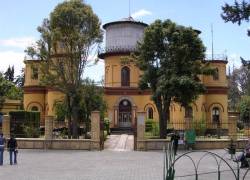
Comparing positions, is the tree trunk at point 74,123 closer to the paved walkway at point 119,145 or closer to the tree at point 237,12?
the paved walkway at point 119,145

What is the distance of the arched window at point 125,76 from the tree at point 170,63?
17154mm

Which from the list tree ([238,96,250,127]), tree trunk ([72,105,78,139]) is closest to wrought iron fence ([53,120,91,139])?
tree trunk ([72,105,78,139])

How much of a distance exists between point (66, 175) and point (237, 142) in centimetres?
1842

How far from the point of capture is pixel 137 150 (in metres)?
32.4

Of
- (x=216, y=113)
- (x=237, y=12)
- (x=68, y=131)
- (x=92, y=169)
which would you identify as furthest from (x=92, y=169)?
(x=216, y=113)

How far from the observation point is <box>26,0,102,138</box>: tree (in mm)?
34938

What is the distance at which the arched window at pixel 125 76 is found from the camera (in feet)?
179

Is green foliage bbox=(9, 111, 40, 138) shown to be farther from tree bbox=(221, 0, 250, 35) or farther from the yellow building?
tree bbox=(221, 0, 250, 35)

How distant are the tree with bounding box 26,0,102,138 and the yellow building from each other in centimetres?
1689

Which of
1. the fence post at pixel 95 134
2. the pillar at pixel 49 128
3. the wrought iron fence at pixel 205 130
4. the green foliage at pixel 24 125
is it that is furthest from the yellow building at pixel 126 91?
the fence post at pixel 95 134

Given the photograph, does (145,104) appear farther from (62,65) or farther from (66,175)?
(66,175)

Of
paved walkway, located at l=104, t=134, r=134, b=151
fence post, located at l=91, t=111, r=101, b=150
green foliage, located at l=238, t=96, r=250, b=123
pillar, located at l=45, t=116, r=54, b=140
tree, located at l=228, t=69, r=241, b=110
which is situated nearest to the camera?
fence post, located at l=91, t=111, r=101, b=150

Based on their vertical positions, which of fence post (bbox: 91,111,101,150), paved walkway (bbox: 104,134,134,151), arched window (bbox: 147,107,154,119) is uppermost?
arched window (bbox: 147,107,154,119)

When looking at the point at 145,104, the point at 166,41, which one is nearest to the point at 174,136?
the point at 166,41
